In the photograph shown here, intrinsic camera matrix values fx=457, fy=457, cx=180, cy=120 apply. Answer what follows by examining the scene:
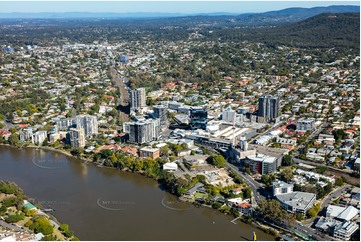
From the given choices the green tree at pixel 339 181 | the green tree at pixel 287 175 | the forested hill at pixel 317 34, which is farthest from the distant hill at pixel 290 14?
the green tree at pixel 339 181

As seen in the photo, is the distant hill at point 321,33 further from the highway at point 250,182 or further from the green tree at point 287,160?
the highway at point 250,182

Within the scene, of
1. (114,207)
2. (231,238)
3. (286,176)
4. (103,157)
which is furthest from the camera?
(103,157)

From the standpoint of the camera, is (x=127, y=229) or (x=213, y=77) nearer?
(x=127, y=229)

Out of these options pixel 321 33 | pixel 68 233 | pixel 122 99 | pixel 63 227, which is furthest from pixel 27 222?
pixel 321 33

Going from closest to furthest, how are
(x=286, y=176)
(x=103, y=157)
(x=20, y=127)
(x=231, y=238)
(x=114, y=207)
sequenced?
(x=231, y=238) < (x=114, y=207) < (x=286, y=176) < (x=103, y=157) < (x=20, y=127)

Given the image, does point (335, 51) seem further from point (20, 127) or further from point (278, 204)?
point (278, 204)

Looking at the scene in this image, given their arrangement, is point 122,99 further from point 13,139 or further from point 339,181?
point 339,181

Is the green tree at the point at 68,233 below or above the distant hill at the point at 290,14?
below

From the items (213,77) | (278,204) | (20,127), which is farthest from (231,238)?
(213,77)
